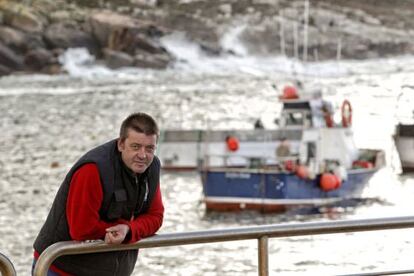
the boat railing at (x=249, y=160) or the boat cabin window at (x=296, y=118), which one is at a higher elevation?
the boat cabin window at (x=296, y=118)

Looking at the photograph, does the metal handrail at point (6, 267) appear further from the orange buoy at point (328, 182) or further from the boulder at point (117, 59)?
the boulder at point (117, 59)

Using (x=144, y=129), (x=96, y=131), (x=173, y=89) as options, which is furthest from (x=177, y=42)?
(x=144, y=129)

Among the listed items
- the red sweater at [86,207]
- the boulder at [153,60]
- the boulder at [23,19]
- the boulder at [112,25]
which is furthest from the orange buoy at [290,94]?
the boulder at [23,19]

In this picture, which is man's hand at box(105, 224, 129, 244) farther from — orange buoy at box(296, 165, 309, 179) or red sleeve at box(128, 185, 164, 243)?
orange buoy at box(296, 165, 309, 179)

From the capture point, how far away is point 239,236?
405 centimetres

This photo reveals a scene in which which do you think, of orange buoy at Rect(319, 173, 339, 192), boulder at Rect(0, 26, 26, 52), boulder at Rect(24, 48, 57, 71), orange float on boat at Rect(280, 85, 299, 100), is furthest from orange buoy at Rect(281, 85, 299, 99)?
boulder at Rect(0, 26, 26, 52)

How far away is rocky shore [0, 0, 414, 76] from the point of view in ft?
427

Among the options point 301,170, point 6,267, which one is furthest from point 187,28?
point 6,267

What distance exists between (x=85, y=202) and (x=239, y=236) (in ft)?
2.23

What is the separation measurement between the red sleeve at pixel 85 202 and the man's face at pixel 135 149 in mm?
158

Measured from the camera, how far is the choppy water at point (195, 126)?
2150 cm

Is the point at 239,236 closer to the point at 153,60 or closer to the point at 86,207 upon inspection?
the point at 86,207

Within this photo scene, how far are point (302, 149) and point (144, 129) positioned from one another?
2434cm

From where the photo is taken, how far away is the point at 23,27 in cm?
13462
